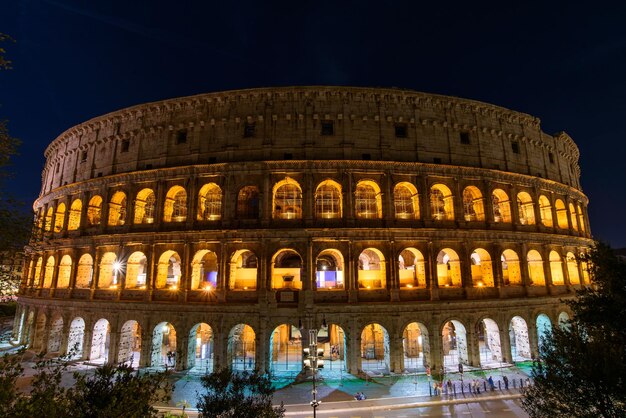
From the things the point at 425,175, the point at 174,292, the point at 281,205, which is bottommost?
the point at 174,292

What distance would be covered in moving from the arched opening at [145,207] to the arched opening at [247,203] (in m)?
7.16

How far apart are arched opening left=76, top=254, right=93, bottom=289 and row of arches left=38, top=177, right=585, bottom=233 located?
292 cm

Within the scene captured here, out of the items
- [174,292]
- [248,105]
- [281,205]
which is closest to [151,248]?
[174,292]

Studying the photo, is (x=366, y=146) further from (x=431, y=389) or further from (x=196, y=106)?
(x=431, y=389)

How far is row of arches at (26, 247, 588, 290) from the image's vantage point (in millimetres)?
24891

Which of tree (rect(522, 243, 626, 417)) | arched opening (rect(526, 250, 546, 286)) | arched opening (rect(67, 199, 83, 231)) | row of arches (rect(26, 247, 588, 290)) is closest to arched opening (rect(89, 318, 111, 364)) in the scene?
row of arches (rect(26, 247, 588, 290))

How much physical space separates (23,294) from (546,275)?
4681 centimetres

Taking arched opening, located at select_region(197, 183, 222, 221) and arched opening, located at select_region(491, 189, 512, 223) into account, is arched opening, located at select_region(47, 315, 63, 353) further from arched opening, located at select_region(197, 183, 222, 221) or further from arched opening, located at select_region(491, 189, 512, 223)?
arched opening, located at select_region(491, 189, 512, 223)

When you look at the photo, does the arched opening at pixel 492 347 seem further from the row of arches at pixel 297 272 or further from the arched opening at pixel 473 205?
the arched opening at pixel 473 205

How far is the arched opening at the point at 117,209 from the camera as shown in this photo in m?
28.5

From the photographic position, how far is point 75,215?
30.8 meters

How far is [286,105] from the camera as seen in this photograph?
2673cm

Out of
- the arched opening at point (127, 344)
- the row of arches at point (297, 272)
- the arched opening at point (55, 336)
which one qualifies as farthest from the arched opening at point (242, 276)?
the arched opening at point (55, 336)

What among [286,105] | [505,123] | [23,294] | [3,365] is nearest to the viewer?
[3,365]
